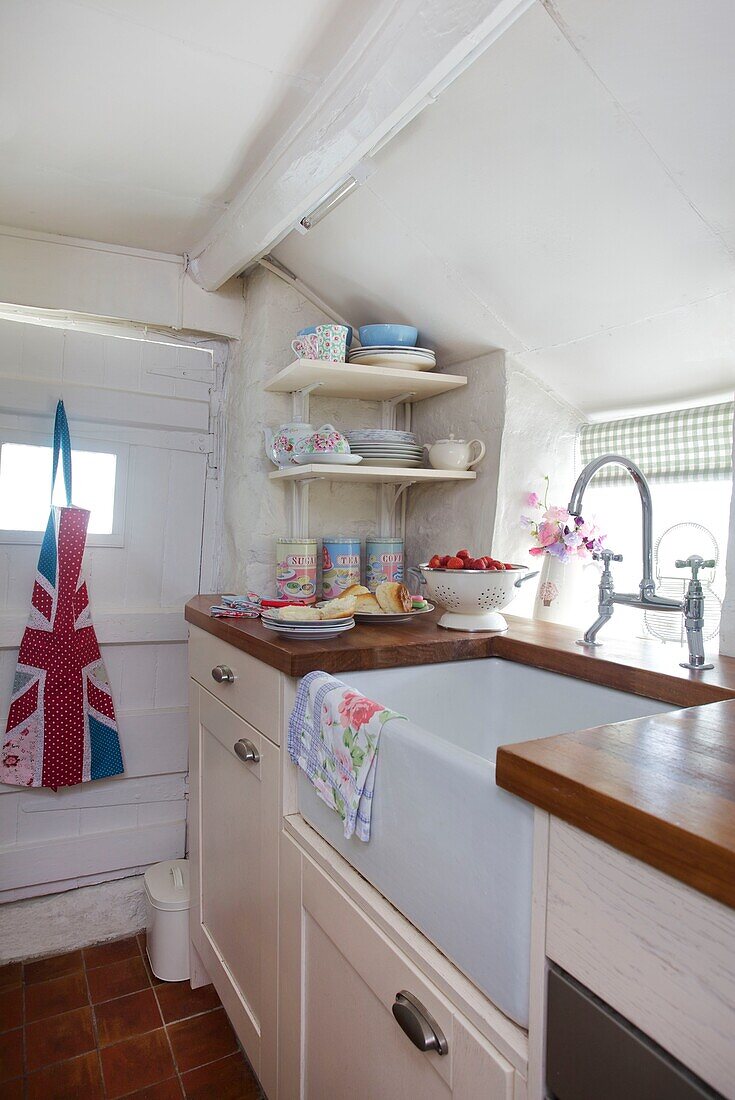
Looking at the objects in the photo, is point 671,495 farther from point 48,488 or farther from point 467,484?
point 48,488

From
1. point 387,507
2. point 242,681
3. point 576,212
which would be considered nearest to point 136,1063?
point 242,681

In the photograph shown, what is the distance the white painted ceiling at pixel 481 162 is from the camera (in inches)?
42.9

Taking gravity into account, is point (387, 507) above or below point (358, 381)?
below

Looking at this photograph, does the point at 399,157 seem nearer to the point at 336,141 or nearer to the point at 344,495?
the point at 336,141

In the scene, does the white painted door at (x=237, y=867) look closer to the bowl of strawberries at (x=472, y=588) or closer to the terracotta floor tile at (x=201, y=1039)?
the terracotta floor tile at (x=201, y=1039)

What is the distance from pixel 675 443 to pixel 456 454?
0.54 m

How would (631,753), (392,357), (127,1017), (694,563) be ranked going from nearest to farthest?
(631,753) < (694,563) < (127,1017) < (392,357)

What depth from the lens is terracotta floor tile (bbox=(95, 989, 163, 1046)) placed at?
1688mm

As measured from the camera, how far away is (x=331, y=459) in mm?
1780

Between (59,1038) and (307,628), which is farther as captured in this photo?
(59,1038)

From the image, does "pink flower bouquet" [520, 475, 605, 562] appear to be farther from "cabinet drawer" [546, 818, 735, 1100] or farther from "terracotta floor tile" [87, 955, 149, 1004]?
"terracotta floor tile" [87, 955, 149, 1004]

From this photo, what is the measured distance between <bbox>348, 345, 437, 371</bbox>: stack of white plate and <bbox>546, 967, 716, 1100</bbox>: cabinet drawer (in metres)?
1.49

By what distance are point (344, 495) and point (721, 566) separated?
1.07 meters

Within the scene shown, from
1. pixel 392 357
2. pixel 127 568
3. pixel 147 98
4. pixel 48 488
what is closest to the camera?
pixel 147 98
